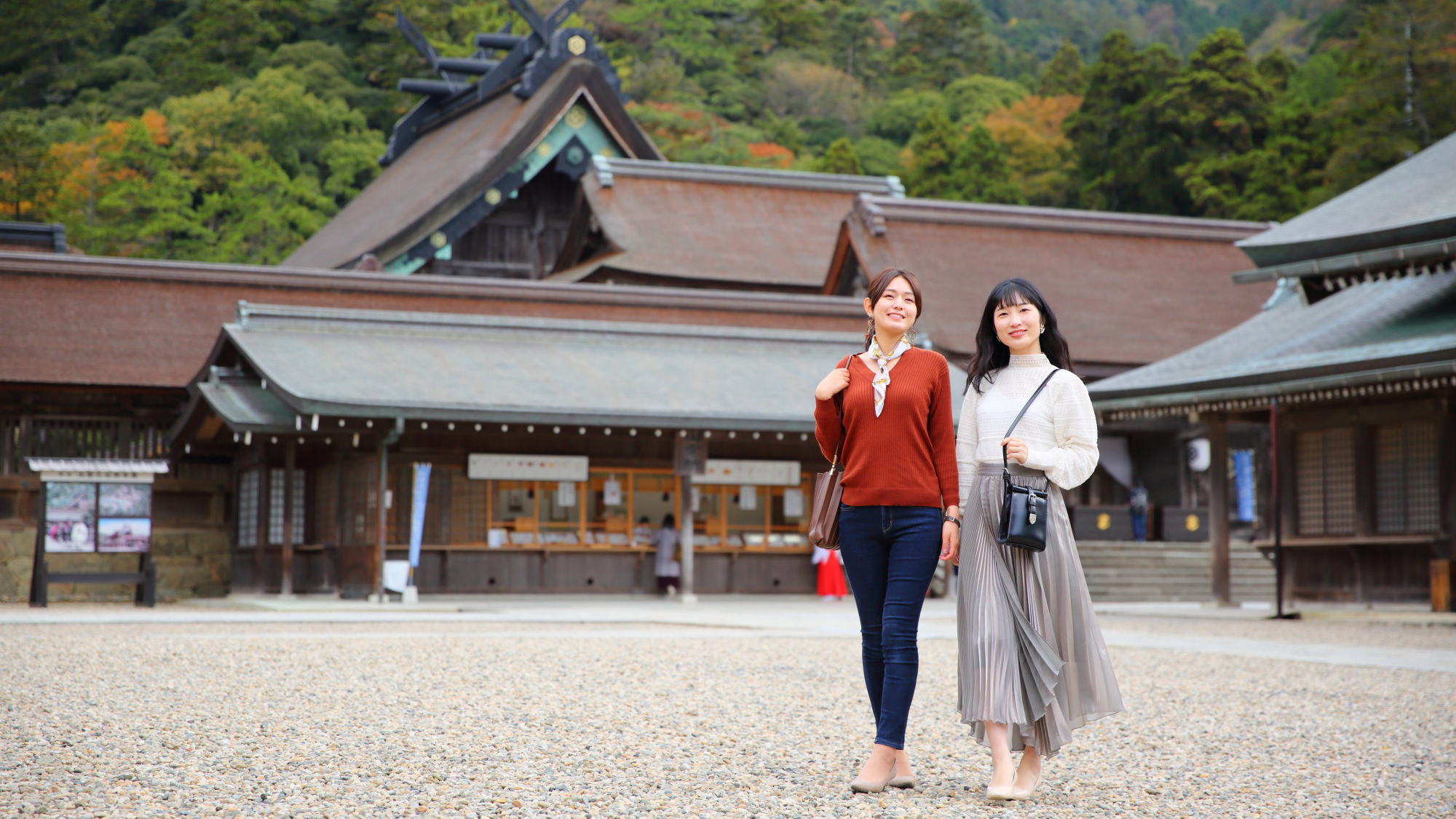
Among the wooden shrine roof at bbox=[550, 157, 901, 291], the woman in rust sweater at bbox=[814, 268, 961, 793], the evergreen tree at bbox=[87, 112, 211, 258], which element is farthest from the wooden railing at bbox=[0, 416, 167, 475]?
the woman in rust sweater at bbox=[814, 268, 961, 793]

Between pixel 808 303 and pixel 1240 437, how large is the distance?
24.2 feet

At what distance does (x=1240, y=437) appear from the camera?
2419 cm

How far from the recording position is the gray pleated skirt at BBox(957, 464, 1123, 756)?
14.6 feet

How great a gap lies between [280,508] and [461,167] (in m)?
8.50

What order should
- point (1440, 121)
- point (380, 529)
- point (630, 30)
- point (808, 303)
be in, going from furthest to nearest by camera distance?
point (630, 30) → point (1440, 121) → point (808, 303) → point (380, 529)

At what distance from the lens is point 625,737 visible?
5.74 metres

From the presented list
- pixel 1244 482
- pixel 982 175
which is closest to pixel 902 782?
pixel 1244 482

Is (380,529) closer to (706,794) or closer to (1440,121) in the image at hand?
(706,794)

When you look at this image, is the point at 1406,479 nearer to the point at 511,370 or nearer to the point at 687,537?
the point at 687,537

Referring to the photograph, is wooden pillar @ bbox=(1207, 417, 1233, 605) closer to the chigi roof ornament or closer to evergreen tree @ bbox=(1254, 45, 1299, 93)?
the chigi roof ornament

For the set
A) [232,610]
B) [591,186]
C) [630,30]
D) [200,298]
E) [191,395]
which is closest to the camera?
[232,610]

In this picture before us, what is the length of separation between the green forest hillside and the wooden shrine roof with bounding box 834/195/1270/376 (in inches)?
326

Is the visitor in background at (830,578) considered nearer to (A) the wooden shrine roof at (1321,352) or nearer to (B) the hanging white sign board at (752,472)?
(B) the hanging white sign board at (752,472)

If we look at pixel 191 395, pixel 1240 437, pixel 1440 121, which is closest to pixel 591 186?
pixel 191 395
